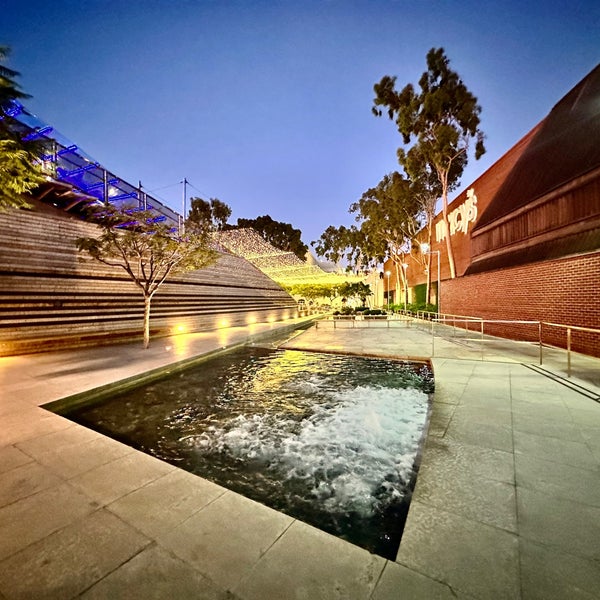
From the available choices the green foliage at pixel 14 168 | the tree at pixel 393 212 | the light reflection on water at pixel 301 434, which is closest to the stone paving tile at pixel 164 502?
the light reflection on water at pixel 301 434

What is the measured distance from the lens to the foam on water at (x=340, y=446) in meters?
2.86

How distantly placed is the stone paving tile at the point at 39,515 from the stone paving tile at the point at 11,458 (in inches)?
28.6

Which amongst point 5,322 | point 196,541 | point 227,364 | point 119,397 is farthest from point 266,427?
point 5,322

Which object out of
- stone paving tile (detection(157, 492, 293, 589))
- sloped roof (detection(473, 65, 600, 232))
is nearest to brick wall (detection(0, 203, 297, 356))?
stone paving tile (detection(157, 492, 293, 589))

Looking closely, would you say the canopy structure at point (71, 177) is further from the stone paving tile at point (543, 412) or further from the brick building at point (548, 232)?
the stone paving tile at point (543, 412)

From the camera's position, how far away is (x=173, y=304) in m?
15.8

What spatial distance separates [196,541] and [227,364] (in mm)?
6969

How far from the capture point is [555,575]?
5.28 ft

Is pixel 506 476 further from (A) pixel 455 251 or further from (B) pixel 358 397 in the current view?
(A) pixel 455 251

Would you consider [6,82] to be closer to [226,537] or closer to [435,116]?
[226,537]

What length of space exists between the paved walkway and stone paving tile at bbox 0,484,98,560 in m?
0.01

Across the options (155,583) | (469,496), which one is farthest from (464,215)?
(155,583)

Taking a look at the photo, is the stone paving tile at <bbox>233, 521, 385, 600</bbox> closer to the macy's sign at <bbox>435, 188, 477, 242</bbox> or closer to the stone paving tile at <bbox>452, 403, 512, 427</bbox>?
the stone paving tile at <bbox>452, 403, 512, 427</bbox>

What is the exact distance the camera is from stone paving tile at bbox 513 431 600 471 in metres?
2.80
